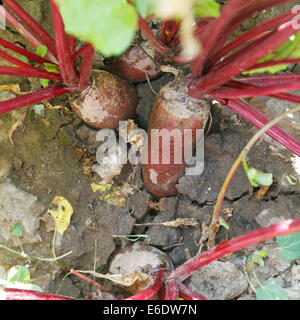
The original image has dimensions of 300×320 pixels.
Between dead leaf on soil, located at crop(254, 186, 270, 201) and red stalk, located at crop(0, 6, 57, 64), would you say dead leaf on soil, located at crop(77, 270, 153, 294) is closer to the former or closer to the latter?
dead leaf on soil, located at crop(254, 186, 270, 201)

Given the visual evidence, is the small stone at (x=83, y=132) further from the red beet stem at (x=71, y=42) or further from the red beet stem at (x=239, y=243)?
the red beet stem at (x=239, y=243)

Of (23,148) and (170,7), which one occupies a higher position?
(23,148)

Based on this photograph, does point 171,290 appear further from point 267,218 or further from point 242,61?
point 242,61

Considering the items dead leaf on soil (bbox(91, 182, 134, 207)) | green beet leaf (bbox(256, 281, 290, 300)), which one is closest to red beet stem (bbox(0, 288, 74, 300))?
dead leaf on soil (bbox(91, 182, 134, 207))

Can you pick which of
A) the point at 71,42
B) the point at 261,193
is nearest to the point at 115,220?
the point at 261,193
